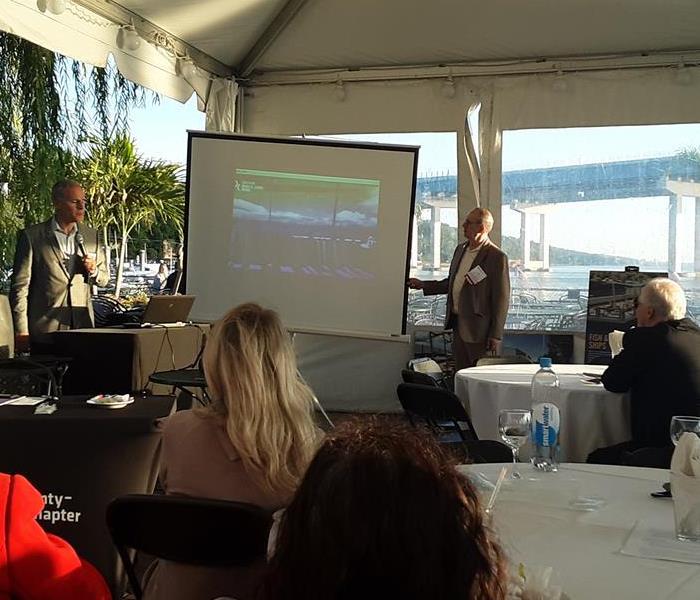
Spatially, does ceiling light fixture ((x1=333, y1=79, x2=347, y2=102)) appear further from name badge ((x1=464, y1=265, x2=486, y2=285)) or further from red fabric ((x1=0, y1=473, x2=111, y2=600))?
red fabric ((x1=0, y1=473, x2=111, y2=600))

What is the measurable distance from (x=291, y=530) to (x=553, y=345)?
6.01 metres

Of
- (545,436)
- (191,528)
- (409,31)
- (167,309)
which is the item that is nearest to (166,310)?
(167,309)

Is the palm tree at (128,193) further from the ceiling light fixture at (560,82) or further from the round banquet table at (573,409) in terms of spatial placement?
the round banquet table at (573,409)

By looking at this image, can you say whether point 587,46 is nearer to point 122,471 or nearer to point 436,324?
point 436,324

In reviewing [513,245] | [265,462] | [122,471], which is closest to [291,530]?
[265,462]

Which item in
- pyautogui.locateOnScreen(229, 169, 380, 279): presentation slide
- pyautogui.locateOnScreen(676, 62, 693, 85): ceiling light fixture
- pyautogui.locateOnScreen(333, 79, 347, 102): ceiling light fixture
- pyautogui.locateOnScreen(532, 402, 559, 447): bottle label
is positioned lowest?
pyautogui.locateOnScreen(532, 402, 559, 447): bottle label

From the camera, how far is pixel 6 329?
4.82m

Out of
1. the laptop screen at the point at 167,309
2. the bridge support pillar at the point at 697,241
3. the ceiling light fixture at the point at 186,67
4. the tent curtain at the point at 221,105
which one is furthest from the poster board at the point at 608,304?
the ceiling light fixture at the point at 186,67

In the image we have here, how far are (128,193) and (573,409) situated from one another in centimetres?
1039

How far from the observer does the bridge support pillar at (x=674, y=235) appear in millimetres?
6242

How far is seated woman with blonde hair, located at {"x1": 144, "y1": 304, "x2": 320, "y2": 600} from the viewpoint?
1.70 m

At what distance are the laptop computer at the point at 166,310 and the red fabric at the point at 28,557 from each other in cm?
414

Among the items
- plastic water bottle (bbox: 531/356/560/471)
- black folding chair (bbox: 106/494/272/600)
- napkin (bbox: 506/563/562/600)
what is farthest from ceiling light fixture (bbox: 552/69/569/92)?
napkin (bbox: 506/563/562/600)

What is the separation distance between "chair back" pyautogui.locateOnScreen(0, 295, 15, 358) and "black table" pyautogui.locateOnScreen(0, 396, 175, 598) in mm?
2224
